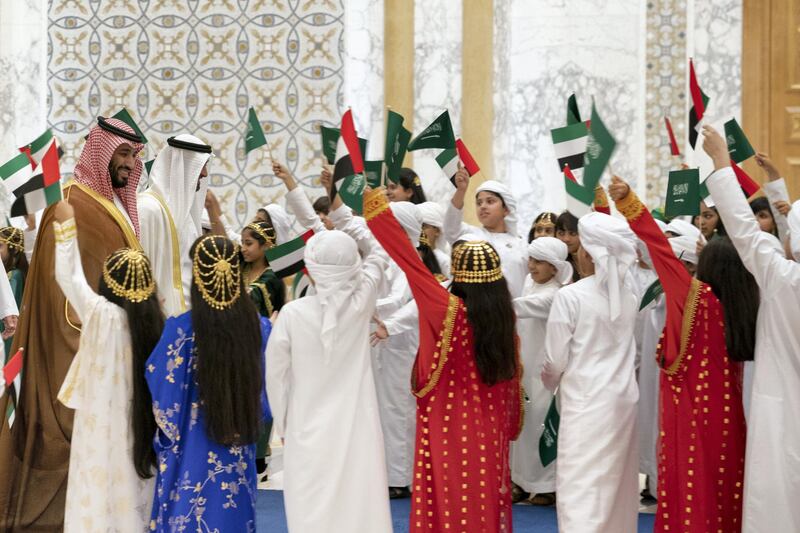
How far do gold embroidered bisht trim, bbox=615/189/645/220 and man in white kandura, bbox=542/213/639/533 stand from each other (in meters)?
0.11

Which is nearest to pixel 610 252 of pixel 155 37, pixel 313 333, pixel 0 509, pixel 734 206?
pixel 734 206

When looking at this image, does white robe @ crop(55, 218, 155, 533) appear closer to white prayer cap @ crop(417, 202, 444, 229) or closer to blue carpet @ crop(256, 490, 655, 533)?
blue carpet @ crop(256, 490, 655, 533)

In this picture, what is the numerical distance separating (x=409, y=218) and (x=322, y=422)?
1.71m

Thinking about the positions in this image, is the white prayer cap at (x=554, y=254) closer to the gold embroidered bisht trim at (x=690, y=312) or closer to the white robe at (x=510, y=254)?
the white robe at (x=510, y=254)

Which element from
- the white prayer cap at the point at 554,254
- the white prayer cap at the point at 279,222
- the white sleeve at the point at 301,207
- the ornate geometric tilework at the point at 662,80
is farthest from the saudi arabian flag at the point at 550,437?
the ornate geometric tilework at the point at 662,80

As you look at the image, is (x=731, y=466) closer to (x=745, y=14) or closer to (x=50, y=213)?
(x=50, y=213)

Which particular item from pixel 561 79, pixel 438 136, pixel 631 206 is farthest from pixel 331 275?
pixel 561 79

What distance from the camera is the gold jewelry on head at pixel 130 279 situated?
4500 millimetres

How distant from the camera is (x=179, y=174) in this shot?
5859 mm

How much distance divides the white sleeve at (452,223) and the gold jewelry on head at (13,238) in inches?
102

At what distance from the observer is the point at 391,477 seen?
652cm

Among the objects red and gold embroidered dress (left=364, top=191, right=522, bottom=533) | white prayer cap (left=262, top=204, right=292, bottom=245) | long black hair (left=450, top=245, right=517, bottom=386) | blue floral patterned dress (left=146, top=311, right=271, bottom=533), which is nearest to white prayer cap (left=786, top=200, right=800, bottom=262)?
long black hair (left=450, top=245, right=517, bottom=386)

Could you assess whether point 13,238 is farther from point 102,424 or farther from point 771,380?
point 771,380

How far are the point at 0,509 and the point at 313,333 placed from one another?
1.61 meters
